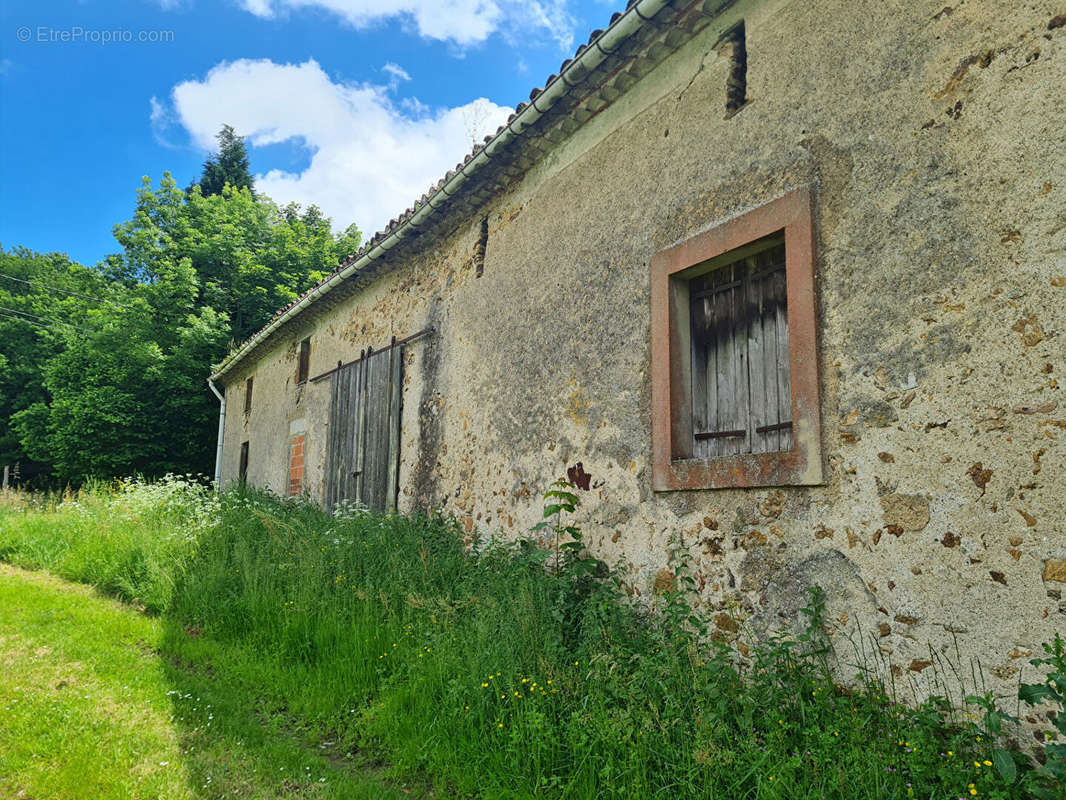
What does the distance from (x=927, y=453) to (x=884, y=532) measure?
16.2 inches

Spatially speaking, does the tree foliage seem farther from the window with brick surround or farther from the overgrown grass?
the overgrown grass

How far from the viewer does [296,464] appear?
1067 cm

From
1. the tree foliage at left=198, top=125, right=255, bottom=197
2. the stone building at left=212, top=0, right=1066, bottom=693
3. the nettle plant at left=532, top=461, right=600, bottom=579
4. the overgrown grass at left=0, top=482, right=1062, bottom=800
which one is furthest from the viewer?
the tree foliage at left=198, top=125, right=255, bottom=197

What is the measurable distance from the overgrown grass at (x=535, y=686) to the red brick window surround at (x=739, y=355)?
72 centimetres

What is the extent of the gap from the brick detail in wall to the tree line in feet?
27.8

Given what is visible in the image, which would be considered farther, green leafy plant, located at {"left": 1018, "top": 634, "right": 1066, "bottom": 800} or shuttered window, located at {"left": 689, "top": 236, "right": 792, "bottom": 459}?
shuttered window, located at {"left": 689, "top": 236, "right": 792, "bottom": 459}

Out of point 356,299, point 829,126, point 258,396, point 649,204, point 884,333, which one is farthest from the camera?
point 258,396

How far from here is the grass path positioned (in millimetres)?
3178

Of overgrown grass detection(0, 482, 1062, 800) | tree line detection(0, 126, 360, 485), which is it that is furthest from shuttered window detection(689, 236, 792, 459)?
tree line detection(0, 126, 360, 485)

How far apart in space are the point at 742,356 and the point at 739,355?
3 centimetres

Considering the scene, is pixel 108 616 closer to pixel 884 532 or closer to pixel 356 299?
pixel 356 299

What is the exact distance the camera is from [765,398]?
4051mm

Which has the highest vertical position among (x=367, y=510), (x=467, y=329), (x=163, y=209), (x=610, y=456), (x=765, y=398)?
(x=163, y=209)

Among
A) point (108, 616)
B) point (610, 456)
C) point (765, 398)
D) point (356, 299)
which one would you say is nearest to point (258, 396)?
point (356, 299)
